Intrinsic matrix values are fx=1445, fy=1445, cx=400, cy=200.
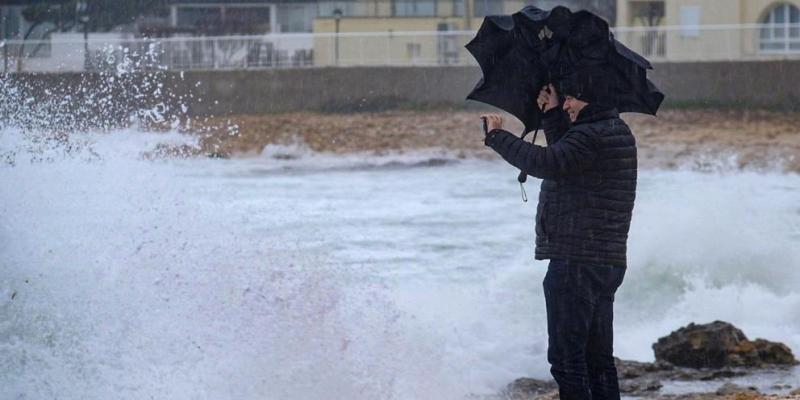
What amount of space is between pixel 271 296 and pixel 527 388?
5.42 feet

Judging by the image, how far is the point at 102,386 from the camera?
23.4 feet

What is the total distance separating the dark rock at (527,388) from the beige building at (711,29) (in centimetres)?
2845

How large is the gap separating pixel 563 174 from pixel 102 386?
10.0 feet

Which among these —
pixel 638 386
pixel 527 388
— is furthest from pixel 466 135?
pixel 638 386

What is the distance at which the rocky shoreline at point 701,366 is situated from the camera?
7.93 meters

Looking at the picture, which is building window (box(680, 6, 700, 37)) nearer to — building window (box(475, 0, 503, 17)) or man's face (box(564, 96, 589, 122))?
building window (box(475, 0, 503, 17))

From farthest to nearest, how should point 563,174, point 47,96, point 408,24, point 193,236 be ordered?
point 408,24
point 47,96
point 193,236
point 563,174

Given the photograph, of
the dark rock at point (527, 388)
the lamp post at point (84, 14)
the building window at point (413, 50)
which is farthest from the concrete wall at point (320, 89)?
the dark rock at point (527, 388)

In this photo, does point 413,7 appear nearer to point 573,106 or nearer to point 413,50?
point 413,50

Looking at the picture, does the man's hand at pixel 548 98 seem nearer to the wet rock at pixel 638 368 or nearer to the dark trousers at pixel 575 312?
the dark trousers at pixel 575 312

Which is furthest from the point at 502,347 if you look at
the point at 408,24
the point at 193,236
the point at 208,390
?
the point at 408,24

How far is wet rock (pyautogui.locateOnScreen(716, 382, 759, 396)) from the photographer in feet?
24.5

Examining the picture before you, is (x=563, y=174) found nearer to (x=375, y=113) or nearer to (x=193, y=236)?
(x=193, y=236)

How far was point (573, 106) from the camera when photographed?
519cm
